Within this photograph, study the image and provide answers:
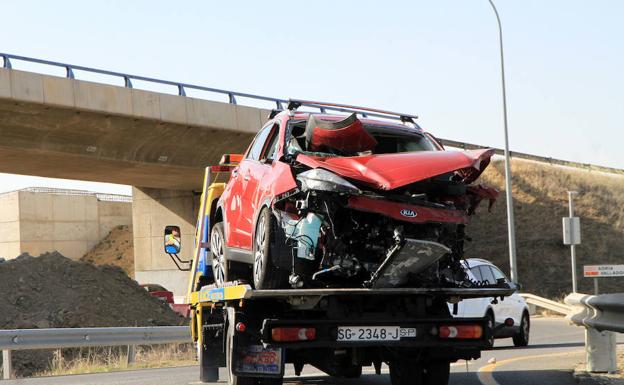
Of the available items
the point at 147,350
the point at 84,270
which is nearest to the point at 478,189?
the point at 147,350

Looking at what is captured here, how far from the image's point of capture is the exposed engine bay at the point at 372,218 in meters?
7.86

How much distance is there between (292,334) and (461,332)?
4.94ft

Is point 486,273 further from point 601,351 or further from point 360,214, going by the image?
A: point 360,214

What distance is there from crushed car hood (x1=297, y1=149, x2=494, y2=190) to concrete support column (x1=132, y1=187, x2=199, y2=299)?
38.9 metres

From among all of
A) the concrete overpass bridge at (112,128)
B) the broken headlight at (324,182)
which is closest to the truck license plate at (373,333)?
the broken headlight at (324,182)

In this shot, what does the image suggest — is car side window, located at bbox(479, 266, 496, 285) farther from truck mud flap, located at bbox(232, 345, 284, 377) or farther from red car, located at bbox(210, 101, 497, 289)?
truck mud flap, located at bbox(232, 345, 284, 377)

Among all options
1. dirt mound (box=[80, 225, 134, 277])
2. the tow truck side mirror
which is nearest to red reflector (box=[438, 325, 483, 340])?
the tow truck side mirror

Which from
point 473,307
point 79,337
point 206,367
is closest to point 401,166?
point 206,367

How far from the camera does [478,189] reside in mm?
8555

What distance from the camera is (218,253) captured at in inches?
416

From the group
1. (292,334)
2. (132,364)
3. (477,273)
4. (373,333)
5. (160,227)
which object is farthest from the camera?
(160,227)

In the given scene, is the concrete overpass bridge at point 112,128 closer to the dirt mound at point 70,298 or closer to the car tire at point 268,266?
the dirt mound at point 70,298

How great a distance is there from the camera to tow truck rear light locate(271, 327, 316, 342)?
8047 mm

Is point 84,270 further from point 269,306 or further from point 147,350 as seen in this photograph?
point 269,306
